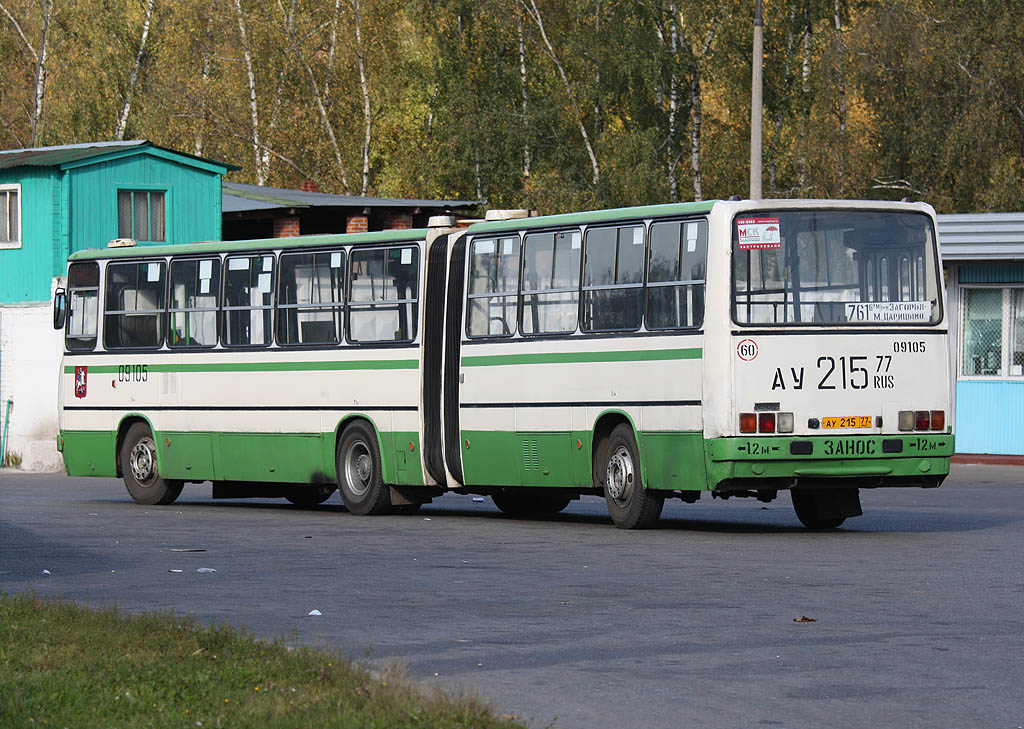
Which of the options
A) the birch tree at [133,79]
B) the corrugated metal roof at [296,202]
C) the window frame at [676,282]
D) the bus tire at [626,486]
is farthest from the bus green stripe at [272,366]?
the birch tree at [133,79]

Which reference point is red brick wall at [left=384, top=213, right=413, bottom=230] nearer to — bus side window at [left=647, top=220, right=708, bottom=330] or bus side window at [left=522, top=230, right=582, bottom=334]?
bus side window at [left=522, top=230, right=582, bottom=334]

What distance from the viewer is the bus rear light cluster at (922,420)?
1844 cm

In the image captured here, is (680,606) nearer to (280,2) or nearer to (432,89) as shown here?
(432,89)

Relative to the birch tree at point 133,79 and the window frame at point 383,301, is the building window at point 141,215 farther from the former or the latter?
the birch tree at point 133,79

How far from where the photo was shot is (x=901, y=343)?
60.8ft

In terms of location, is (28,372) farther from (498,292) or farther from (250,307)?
(498,292)

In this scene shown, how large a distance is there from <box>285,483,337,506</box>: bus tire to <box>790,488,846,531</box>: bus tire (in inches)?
270

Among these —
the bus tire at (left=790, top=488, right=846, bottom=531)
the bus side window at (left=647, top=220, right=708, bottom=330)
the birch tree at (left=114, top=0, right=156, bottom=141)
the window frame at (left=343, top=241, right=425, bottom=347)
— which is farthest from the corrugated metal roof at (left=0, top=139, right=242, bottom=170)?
the birch tree at (left=114, top=0, right=156, bottom=141)

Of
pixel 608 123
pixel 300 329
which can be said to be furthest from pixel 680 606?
pixel 608 123

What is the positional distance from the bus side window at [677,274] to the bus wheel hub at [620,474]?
1.23m

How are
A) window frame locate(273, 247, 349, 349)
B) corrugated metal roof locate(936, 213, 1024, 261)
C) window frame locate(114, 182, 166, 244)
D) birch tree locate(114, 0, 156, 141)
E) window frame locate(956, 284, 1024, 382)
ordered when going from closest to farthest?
1. window frame locate(273, 247, 349, 349)
2. corrugated metal roof locate(936, 213, 1024, 261)
3. window frame locate(956, 284, 1024, 382)
4. window frame locate(114, 182, 166, 244)
5. birch tree locate(114, 0, 156, 141)

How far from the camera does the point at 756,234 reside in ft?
59.7

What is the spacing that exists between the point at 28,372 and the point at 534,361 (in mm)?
21053

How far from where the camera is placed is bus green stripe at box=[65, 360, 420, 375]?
71.3 feet
